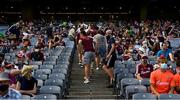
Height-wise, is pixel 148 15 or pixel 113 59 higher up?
pixel 148 15

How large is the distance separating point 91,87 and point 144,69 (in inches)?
91.2

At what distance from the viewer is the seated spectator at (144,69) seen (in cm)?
1132

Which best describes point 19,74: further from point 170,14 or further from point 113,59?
point 170,14

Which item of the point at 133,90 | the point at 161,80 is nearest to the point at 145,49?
the point at 133,90

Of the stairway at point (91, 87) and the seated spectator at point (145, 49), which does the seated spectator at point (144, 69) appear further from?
the seated spectator at point (145, 49)

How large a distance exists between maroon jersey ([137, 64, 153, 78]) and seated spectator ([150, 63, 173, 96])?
4.53 feet

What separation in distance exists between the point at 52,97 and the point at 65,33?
16948mm

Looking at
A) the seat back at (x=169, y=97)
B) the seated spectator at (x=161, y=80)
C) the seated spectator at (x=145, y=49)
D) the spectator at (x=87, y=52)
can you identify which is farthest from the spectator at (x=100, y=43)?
the seat back at (x=169, y=97)

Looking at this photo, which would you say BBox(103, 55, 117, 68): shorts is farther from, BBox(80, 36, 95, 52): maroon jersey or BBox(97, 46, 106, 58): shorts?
BBox(97, 46, 106, 58): shorts

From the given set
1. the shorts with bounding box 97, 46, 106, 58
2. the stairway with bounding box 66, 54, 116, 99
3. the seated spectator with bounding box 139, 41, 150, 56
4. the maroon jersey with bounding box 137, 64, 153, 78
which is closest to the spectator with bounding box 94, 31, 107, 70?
the shorts with bounding box 97, 46, 106, 58

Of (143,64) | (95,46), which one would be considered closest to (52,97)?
(143,64)

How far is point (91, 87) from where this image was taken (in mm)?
13203

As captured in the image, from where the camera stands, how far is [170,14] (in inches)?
1729

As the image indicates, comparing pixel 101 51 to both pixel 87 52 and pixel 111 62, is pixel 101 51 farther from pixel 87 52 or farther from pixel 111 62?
pixel 111 62
